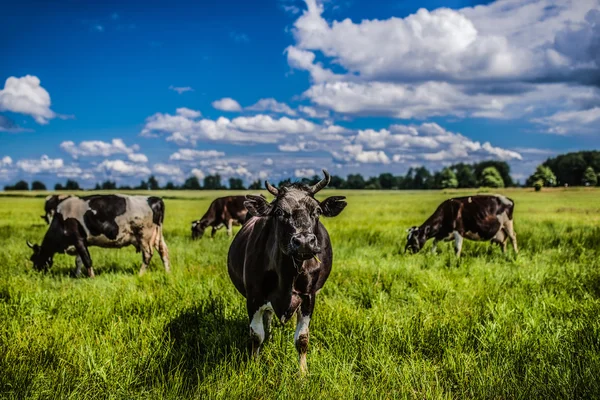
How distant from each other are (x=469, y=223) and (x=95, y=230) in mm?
10081

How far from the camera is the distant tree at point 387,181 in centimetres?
12706

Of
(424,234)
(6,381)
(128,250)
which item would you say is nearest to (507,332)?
(6,381)

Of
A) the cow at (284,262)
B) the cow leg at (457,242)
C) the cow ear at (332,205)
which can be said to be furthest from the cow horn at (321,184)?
the cow leg at (457,242)

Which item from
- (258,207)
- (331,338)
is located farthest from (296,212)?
(331,338)

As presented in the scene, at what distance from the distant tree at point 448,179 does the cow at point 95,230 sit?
383ft

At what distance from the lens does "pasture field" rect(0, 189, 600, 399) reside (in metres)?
4.03

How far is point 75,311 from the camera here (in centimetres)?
623

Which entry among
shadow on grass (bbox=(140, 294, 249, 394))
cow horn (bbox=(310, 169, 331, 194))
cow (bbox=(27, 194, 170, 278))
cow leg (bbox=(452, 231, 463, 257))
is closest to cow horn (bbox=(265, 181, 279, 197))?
cow horn (bbox=(310, 169, 331, 194))

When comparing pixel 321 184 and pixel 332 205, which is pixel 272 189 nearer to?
pixel 321 184

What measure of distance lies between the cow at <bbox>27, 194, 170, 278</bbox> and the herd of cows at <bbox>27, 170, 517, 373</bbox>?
0.02 metres

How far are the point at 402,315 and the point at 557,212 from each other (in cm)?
2248

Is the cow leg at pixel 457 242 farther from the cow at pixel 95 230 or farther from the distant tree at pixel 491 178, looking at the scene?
A: the distant tree at pixel 491 178

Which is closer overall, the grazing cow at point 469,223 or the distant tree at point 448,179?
the grazing cow at point 469,223

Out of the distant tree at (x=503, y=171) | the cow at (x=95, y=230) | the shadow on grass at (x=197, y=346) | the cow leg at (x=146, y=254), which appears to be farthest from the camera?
the distant tree at (x=503, y=171)
